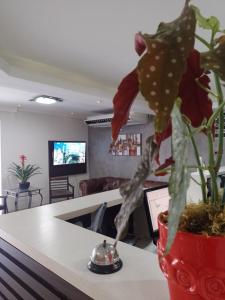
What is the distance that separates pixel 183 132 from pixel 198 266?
26cm

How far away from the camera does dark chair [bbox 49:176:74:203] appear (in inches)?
227

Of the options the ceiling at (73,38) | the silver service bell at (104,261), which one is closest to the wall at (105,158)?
the ceiling at (73,38)

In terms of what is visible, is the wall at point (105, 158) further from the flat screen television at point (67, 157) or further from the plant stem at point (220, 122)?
the plant stem at point (220, 122)

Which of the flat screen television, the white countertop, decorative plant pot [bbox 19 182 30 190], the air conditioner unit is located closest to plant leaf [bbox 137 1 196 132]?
the white countertop

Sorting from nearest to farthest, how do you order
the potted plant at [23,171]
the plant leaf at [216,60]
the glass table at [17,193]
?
the plant leaf at [216,60]
the glass table at [17,193]
the potted plant at [23,171]

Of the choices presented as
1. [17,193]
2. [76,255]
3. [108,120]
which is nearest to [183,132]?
[76,255]

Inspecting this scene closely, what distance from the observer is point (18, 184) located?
5.45m

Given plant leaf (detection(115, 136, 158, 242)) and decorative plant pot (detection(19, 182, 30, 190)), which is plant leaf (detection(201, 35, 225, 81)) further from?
decorative plant pot (detection(19, 182, 30, 190))

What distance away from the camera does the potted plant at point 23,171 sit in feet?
17.1

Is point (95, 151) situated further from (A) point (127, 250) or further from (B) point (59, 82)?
(A) point (127, 250)

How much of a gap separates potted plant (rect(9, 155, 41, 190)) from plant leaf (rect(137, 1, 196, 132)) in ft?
17.3

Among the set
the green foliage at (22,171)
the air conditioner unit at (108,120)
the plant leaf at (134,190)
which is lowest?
the green foliage at (22,171)

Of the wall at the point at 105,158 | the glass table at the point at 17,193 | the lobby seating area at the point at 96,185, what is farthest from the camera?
the wall at the point at 105,158

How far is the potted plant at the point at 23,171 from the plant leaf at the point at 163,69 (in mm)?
5277
